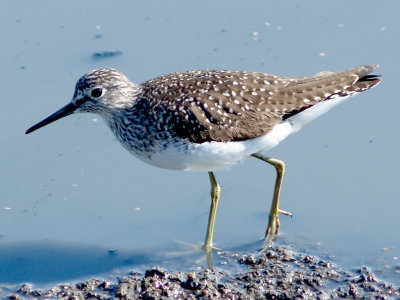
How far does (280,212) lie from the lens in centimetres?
915

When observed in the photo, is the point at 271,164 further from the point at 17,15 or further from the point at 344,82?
the point at 17,15

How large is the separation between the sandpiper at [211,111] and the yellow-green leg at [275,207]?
0.01 m

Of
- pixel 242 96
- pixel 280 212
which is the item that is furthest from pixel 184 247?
pixel 242 96

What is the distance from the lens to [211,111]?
27.9 ft

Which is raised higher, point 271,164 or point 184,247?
point 271,164

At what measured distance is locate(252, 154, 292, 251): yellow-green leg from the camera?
894 cm

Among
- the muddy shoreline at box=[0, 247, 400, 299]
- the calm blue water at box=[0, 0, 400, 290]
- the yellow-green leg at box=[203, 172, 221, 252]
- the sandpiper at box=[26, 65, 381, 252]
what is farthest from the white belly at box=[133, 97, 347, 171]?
the muddy shoreline at box=[0, 247, 400, 299]

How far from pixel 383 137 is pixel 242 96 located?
7.50 ft

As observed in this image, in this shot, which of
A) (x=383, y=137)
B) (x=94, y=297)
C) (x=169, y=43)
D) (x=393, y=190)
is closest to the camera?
(x=94, y=297)

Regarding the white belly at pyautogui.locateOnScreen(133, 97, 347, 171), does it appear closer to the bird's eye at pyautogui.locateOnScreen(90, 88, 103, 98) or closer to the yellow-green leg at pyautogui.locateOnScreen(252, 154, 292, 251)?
the yellow-green leg at pyautogui.locateOnScreen(252, 154, 292, 251)

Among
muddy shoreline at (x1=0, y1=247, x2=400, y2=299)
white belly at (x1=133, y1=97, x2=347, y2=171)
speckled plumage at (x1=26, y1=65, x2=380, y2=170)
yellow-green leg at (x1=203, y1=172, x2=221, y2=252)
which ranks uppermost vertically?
speckled plumage at (x1=26, y1=65, x2=380, y2=170)

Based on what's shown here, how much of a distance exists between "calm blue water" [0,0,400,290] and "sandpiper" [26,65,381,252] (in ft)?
1.60

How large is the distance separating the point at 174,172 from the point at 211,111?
1.59m

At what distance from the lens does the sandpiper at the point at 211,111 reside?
8.45 m
